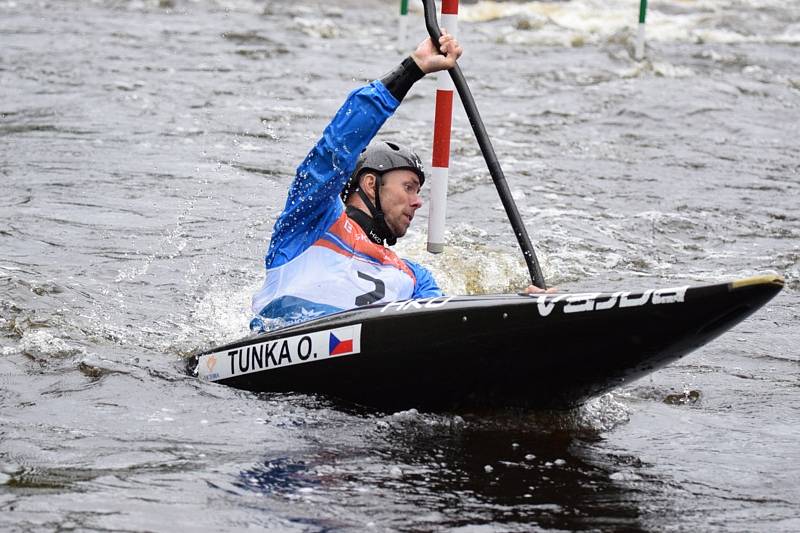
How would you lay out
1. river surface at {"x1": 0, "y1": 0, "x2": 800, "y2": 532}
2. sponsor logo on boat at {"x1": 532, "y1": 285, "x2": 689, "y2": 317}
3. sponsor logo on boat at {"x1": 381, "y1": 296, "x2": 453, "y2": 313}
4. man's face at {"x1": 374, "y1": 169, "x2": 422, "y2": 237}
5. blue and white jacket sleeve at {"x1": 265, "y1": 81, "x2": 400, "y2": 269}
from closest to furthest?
river surface at {"x1": 0, "y1": 0, "x2": 800, "y2": 532} → sponsor logo on boat at {"x1": 532, "y1": 285, "x2": 689, "y2": 317} → sponsor logo on boat at {"x1": 381, "y1": 296, "x2": 453, "y2": 313} → blue and white jacket sleeve at {"x1": 265, "y1": 81, "x2": 400, "y2": 269} → man's face at {"x1": 374, "y1": 169, "x2": 422, "y2": 237}

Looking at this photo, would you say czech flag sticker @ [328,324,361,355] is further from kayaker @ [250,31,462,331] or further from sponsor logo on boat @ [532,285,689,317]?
sponsor logo on boat @ [532,285,689,317]

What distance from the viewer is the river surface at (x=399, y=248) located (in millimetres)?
3812

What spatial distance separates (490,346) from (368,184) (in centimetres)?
104

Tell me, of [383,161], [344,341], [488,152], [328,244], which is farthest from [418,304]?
[488,152]

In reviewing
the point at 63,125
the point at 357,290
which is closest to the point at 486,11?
the point at 63,125

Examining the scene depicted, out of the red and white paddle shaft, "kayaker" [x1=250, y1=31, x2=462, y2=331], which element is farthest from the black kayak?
the red and white paddle shaft

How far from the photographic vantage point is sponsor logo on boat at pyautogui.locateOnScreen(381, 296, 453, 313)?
4.50 m

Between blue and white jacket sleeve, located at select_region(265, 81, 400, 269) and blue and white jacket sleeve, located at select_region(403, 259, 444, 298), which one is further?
blue and white jacket sleeve, located at select_region(403, 259, 444, 298)

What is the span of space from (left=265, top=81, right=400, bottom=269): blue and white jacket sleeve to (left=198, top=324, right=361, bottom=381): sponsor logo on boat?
498mm

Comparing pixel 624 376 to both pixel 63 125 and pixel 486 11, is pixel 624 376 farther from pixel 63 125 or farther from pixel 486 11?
pixel 486 11

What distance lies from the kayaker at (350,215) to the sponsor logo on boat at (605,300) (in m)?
0.93

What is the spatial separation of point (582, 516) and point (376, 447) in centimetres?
85

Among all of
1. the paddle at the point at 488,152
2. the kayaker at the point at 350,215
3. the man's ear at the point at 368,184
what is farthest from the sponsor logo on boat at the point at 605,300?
the man's ear at the point at 368,184

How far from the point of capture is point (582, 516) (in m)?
3.70
